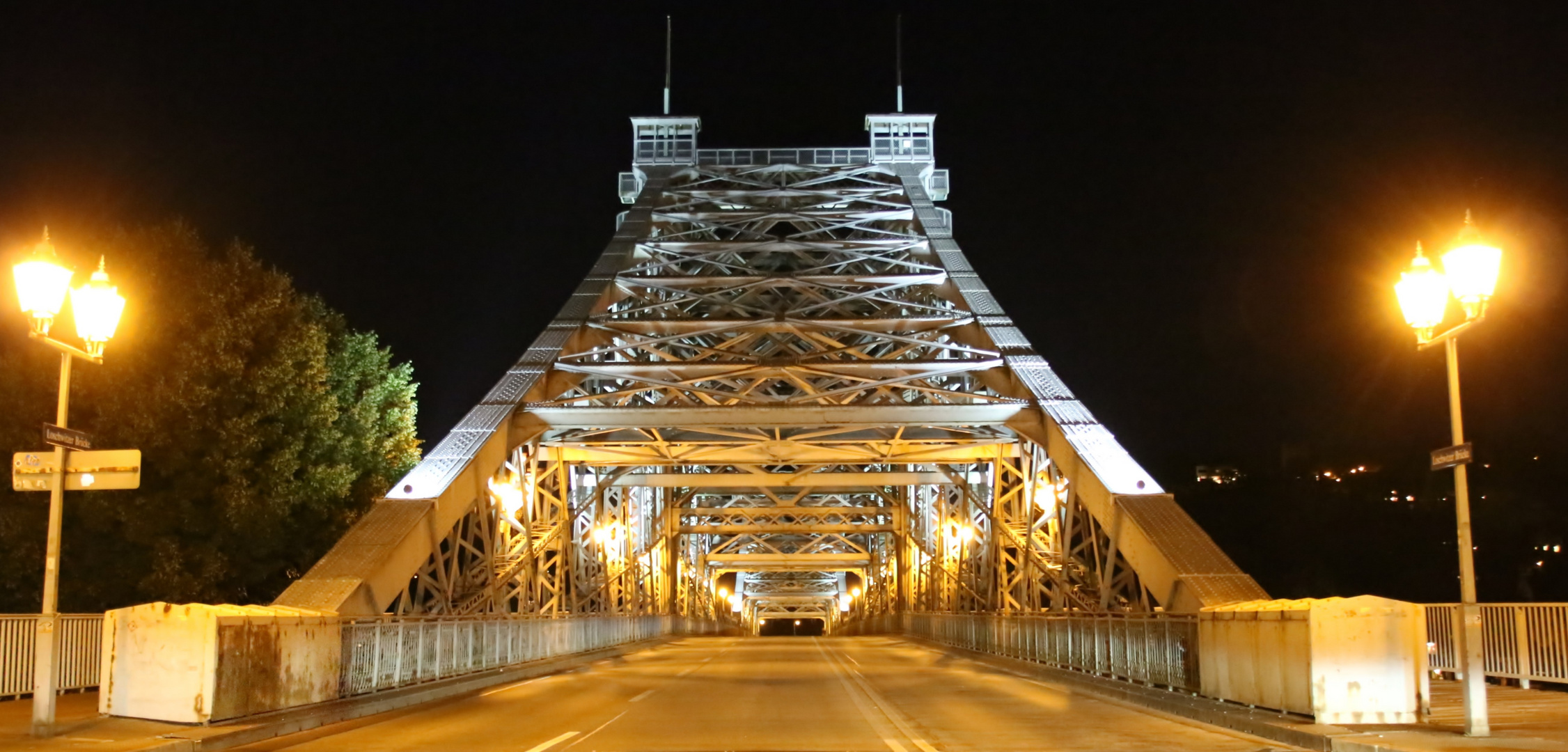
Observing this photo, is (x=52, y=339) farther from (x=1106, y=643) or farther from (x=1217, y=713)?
(x=1106, y=643)

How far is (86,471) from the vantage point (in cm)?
1303

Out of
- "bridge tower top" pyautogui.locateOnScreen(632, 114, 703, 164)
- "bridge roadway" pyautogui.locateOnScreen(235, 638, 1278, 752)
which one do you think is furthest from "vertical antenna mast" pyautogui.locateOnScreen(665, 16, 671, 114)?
"bridge roadway" pyautogui.locateOnScreen(235, 638, 1278, 752)

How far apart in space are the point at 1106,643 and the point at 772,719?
6.80m

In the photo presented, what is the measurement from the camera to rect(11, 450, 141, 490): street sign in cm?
1296

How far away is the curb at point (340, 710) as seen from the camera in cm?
1198

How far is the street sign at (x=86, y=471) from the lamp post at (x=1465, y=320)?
38.7 ft

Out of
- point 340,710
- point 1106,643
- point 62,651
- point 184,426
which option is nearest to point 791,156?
point 184,426

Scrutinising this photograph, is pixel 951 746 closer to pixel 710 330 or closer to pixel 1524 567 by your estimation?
pixel 710 330

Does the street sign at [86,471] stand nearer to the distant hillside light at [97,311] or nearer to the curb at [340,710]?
the distant hillside light at [97,311]

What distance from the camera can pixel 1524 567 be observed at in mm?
49312

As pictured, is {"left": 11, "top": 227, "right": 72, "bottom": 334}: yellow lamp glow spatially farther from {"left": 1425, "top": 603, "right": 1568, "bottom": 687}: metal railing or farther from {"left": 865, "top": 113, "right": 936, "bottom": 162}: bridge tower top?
{"left": 865, "top": 113, "right": 936, "bottom": 162}: bridge tower top

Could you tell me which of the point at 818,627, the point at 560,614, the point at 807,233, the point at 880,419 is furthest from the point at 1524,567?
the point at 818,627

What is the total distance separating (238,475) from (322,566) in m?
3.27

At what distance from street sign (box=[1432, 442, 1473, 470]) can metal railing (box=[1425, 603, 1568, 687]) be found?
3267 mm
